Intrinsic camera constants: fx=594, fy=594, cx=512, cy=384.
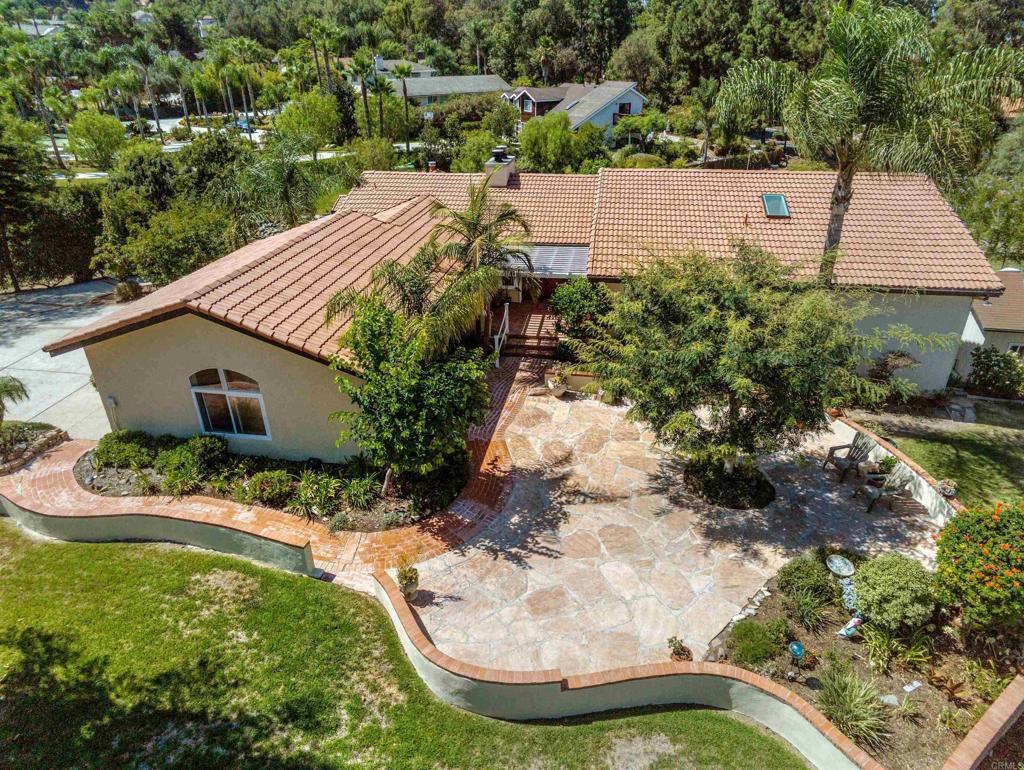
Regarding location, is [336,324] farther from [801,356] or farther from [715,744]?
[715,744]

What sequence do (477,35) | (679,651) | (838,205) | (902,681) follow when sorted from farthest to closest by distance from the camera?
(477,35)
(838,205)
(679,651)
(902,681)

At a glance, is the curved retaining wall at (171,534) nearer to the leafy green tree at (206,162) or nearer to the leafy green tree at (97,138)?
the leafy green tree at (206,162)

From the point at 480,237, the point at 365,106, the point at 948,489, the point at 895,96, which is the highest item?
the point at 895,96

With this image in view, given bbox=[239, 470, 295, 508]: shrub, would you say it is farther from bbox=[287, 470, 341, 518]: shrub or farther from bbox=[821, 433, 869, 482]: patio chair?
bbox=[821, 433, 869, 482]: patio chair

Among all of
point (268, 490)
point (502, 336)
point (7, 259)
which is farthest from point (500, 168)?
point (7, 259)

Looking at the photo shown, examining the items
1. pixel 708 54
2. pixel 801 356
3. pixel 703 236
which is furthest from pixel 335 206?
→ pixel 708 54

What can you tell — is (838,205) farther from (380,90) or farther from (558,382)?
(380,90)

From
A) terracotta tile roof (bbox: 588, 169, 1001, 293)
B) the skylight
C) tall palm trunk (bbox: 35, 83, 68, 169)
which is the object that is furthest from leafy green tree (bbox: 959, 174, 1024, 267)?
tall palm trunk (bbox: 35, 83, 68, 169)
